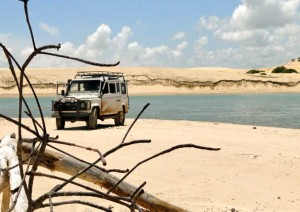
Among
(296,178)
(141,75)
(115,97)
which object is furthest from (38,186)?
(141,75)

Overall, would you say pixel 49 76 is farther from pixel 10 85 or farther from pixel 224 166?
pixel 224 166

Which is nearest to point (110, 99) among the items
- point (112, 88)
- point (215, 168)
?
point (112, 88)

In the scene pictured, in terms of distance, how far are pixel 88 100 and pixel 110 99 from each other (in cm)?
136

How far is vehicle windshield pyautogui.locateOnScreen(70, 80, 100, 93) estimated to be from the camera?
734 inches

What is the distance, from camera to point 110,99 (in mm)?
18984

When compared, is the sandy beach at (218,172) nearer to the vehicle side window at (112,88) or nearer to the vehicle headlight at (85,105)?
the vehicle headlight at (85,105)

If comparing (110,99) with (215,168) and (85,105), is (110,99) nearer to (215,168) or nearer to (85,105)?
(85,105)

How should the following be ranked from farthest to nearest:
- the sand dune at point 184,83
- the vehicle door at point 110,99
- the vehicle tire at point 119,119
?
the sand dune at point 184,83 < the vehicle tire at point 119,119 < the vehicle door at point 110,99

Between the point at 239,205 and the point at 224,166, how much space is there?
3.02m

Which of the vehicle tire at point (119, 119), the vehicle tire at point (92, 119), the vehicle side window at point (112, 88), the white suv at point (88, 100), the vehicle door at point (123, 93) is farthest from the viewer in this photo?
the vehicle tire at point (119, 119)

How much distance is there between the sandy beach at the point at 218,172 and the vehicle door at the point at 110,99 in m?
3.05

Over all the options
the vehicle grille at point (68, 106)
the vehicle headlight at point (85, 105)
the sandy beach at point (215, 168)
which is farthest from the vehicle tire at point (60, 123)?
the sandy beach at point (215, 168)

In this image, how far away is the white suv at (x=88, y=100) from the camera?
710 inches

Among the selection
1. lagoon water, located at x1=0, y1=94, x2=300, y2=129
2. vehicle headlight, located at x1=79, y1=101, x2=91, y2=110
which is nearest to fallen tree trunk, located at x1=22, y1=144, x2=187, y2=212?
vehicle headlight, located at x1=79, y1=101, x2=91, y2=110
